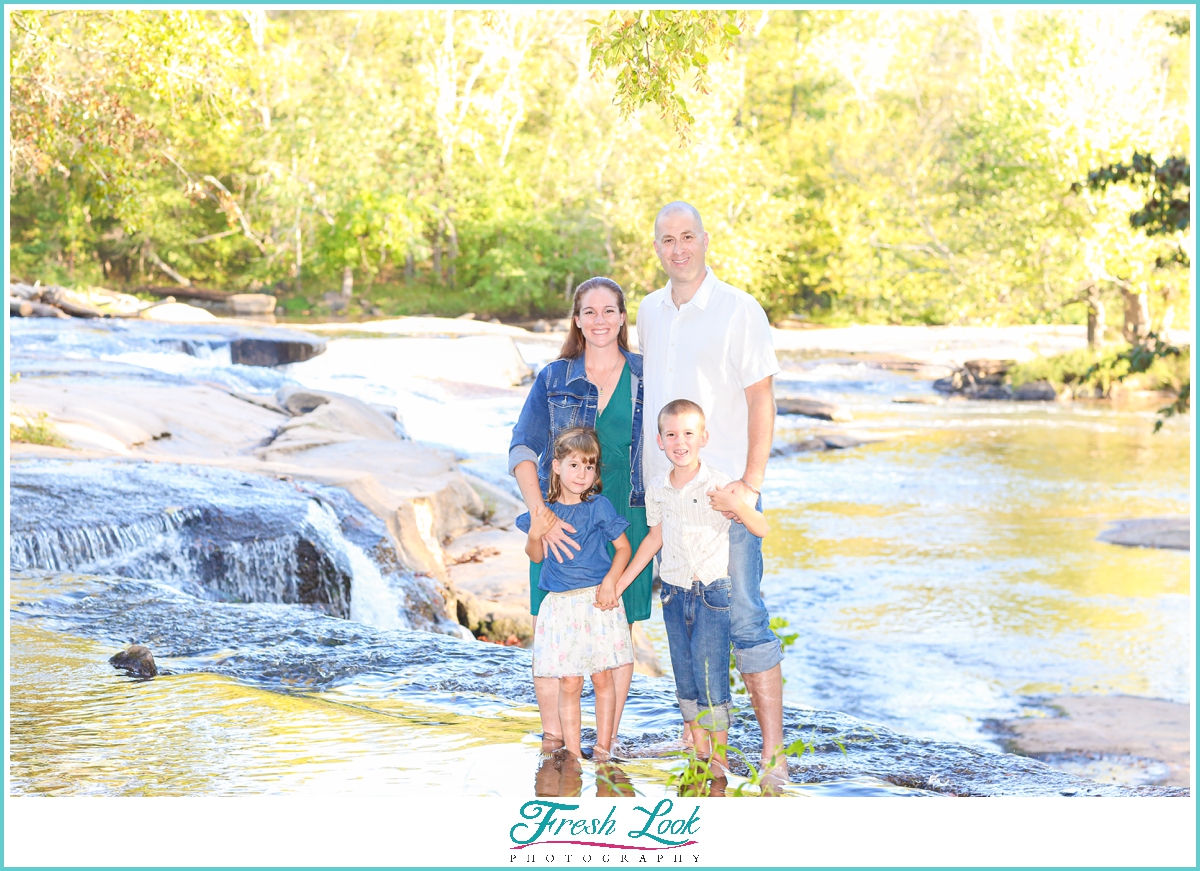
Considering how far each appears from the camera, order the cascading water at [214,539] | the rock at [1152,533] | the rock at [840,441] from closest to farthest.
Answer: the cascading water at [214,539] → the rock at [1152,533] → the rock at [840,441]

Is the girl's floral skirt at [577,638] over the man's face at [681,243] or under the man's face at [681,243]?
under

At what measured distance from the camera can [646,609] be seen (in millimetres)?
3348

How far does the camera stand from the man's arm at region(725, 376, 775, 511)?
119 inches

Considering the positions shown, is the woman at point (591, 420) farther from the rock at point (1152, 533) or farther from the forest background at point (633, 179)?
the forest background at point (633, 179)

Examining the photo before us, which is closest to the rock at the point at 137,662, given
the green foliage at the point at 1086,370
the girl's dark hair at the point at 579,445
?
the girl's dark hair at the point at 579,445

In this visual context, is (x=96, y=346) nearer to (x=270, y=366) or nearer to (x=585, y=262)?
(x=270, y=366)

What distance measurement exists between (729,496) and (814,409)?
14102 mm

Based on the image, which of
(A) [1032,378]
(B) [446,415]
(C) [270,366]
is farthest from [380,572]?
(A) [1032,378]

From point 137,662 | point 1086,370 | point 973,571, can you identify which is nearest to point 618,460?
point 137,662

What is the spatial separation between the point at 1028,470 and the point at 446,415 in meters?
6.98

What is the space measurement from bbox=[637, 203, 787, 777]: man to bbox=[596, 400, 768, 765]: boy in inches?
1.7

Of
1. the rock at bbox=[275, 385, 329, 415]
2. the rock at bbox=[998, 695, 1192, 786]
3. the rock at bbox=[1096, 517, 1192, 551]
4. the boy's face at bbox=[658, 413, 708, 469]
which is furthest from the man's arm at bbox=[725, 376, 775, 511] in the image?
the rock at bbox=[275, 385, 329, 415]

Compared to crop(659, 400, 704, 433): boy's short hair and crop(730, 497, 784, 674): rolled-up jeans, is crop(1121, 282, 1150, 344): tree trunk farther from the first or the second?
crop(659, 400, 704, 433): boy's short hair

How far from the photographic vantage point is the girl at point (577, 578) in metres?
3.10
